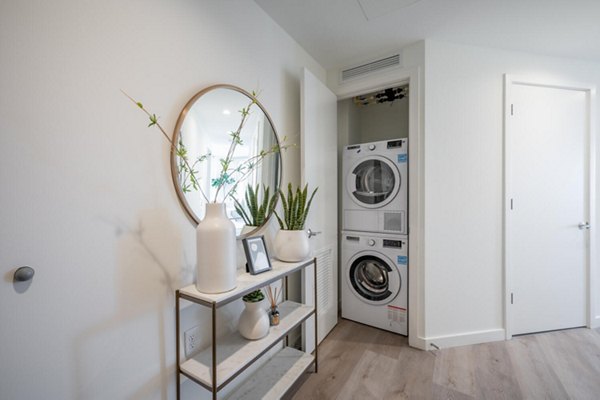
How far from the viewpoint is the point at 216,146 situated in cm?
123

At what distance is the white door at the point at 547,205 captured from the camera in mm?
2055

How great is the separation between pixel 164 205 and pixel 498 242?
8.05 feet

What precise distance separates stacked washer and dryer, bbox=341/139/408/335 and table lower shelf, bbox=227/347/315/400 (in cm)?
88

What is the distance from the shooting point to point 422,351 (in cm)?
189

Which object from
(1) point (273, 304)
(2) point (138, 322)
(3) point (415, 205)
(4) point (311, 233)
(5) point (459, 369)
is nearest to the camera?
(2) point (138, 322)

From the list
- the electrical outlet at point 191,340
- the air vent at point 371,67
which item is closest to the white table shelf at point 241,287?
the electrical outlet at point 191,340

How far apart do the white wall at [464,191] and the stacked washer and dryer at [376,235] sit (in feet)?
0.66

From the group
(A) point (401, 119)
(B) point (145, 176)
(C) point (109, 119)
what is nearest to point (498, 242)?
(A) point (401, 119)

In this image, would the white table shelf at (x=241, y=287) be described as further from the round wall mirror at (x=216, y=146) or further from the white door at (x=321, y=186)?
the white door at (x=321, y=186)

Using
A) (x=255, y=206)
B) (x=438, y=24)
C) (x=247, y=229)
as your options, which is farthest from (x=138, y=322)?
(x=438, y=24)

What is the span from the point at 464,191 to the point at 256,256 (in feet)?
5.72

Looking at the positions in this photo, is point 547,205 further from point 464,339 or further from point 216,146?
point 216,146

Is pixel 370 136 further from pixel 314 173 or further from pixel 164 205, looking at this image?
pixel 164 205

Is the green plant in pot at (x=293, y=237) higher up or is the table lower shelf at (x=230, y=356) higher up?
the green plant in pot at (x=293, y=237)
